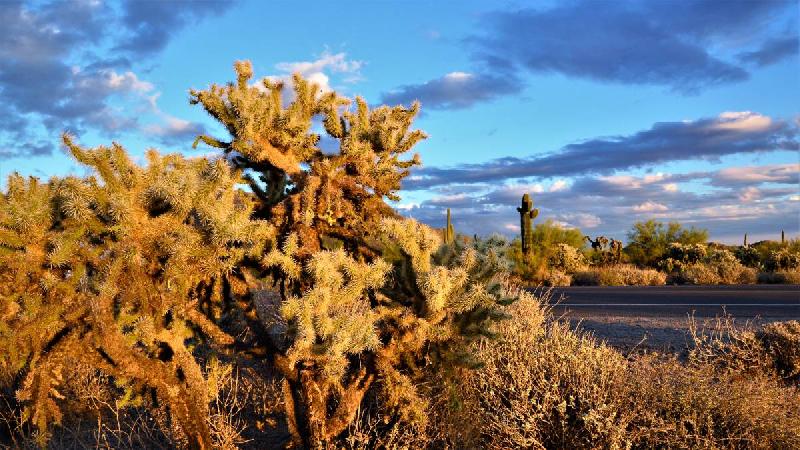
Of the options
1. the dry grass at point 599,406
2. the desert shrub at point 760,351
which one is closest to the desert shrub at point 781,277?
the desert shrub at point 760,351

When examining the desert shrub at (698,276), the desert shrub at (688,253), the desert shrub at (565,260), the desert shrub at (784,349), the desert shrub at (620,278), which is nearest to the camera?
the desert shrub at (784,349)

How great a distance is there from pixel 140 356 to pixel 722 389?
4.91m

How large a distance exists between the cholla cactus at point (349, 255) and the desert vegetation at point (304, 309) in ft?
0.05

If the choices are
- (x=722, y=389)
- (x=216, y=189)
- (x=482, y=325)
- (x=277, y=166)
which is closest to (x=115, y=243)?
(x=216, y=189)

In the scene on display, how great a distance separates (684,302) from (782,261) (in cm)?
1389

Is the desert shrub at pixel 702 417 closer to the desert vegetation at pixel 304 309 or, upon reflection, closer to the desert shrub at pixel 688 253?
the desert vegetation at pixel 304 309

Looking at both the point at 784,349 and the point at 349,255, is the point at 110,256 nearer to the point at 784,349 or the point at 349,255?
the point at 349,255

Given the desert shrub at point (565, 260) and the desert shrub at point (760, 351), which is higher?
the desert shrub at point (565, 260)

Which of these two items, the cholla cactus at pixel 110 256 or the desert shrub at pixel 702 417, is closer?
the cholla cactus at pixel 110 256

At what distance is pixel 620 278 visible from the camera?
23328 millimetres

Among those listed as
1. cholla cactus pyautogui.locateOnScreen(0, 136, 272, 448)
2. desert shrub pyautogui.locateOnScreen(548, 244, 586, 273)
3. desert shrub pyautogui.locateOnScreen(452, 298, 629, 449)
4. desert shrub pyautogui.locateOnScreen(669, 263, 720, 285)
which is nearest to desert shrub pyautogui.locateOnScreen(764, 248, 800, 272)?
desert shrub pyautogui.locateOnScreen(669, 263, 720, 285)

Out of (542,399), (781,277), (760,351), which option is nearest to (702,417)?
(542,399)

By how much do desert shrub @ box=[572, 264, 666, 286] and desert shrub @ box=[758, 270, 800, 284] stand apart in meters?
3.35

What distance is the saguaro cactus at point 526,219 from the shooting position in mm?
27312
